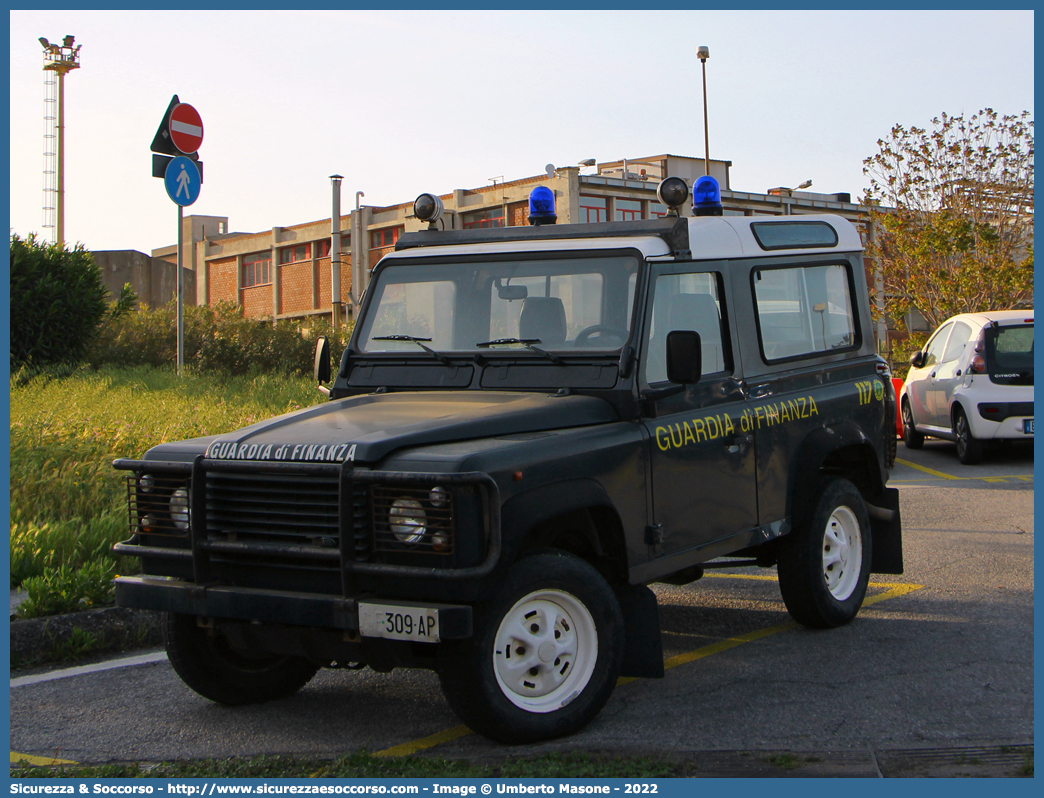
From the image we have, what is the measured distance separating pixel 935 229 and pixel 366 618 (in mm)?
25337

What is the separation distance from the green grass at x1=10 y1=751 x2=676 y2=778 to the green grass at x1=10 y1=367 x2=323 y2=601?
2146 millimetres

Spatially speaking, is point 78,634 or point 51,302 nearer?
point 78,634

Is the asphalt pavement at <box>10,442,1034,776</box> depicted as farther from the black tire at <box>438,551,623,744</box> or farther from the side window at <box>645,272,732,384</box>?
→ the side window at <box>645,272,732,384</box>

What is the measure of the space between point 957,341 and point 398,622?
12541 mm

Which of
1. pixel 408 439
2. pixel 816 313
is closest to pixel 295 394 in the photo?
pixel 816 313

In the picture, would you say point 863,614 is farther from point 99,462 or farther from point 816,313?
point 99,462

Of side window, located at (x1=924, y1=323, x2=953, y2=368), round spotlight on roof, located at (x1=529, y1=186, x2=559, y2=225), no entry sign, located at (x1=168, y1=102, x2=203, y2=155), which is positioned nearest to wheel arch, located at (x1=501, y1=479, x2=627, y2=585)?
round spotlight on roof, located at (x1=529, y1=186, x2=559, y2=225)

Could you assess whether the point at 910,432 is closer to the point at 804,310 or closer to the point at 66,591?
the point at 804,310

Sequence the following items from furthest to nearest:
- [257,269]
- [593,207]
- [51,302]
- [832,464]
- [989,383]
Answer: [257,269], [593,207], [51,302], [989,383], [832,464]

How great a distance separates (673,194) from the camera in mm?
6188

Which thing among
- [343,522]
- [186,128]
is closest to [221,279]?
[186,128]

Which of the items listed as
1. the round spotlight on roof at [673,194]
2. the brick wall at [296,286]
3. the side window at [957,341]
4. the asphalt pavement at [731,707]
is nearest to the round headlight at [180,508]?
the asphalt pavement at [731,707]

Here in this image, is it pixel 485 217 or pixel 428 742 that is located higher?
pixel 485 217

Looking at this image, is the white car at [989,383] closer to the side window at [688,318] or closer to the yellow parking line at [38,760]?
the side window at [688,318]
